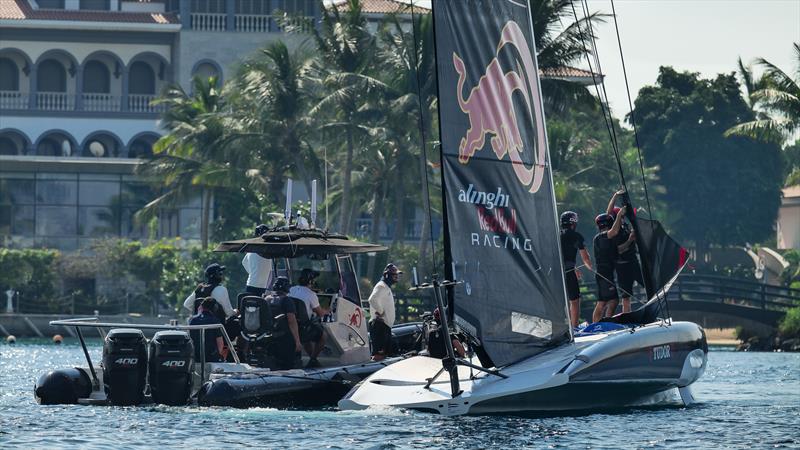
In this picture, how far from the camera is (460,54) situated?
20.5 meters

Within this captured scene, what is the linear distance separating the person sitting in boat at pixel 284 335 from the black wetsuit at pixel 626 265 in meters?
4.43

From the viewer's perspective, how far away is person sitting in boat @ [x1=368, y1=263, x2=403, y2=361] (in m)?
24.3

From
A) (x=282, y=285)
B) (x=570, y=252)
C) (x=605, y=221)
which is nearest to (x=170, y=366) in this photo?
(x=282, y=285)

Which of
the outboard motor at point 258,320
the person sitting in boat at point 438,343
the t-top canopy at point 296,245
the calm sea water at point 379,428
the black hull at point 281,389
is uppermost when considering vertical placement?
the t-top canopy at point 296,245

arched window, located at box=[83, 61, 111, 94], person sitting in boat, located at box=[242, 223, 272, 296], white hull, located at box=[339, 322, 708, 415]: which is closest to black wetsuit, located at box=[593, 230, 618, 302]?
white hull, located at box=[339, 322, 708, 415]

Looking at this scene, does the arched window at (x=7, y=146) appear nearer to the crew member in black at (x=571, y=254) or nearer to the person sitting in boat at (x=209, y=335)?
the person sitting in boat at (x=209, y=335)

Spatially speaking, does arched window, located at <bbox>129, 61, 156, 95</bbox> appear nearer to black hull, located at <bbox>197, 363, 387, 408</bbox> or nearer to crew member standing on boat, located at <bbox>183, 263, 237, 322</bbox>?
crew member standing on boat, located at <bbox>183, 263, 237, 322</bbox>

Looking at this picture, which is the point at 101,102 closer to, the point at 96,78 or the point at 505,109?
the point at 96,78

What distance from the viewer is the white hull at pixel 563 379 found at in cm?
2008

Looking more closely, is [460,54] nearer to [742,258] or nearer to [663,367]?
[663,367]

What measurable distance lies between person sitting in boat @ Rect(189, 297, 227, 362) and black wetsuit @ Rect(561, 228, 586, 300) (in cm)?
474

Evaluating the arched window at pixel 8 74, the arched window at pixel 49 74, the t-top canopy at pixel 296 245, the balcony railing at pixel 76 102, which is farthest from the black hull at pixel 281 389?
the arched window at pixel 8 74

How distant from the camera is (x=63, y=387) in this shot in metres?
22.8

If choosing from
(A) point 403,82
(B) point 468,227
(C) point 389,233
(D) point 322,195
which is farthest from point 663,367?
(C) point 389,233
